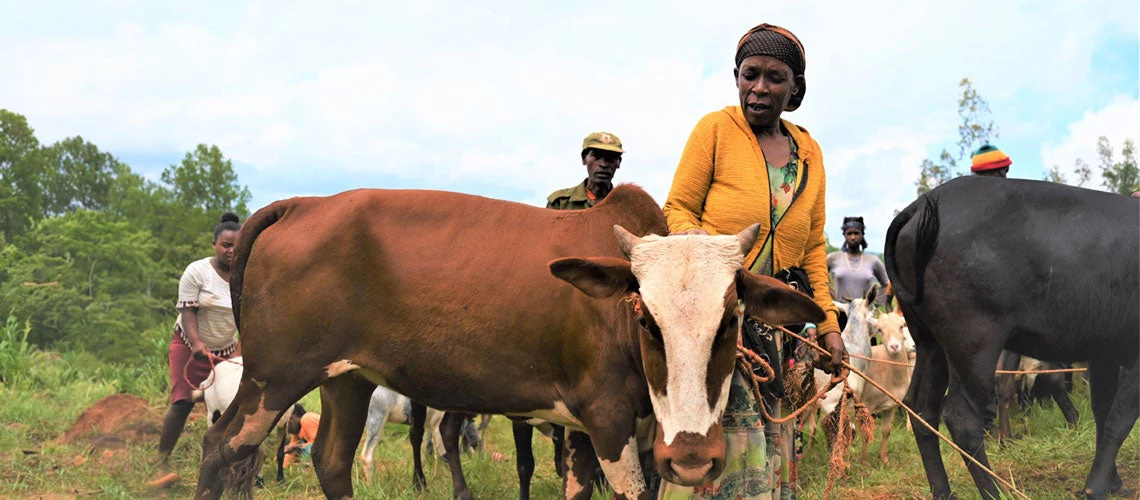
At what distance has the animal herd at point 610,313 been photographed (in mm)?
3139

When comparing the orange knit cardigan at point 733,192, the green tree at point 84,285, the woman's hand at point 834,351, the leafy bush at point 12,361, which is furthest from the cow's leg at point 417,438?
the green tree at point 84,285

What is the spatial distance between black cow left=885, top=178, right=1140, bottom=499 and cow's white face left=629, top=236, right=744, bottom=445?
2782 millimetres

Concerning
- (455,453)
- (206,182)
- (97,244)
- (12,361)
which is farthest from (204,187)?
(455,453)

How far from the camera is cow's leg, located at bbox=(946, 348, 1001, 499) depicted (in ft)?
17.1

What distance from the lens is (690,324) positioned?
3.00m

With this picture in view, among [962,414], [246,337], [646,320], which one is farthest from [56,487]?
[962,414]

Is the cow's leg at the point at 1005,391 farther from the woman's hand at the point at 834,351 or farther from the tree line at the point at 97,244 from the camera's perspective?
the tree line at the point at 97,244

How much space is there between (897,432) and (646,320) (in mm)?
6554

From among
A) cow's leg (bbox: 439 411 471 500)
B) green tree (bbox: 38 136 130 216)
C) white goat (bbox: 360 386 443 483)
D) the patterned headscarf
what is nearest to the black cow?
the patterned headscarf

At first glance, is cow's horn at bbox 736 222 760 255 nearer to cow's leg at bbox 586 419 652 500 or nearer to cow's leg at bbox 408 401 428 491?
cow's leg at bbox 586 419 652 500

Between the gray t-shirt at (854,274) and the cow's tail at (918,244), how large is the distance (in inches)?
156

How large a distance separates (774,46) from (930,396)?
10.7 feet

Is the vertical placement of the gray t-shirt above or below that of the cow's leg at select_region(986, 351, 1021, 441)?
above

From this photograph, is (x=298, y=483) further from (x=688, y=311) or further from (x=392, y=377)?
(x=688, y=311)
